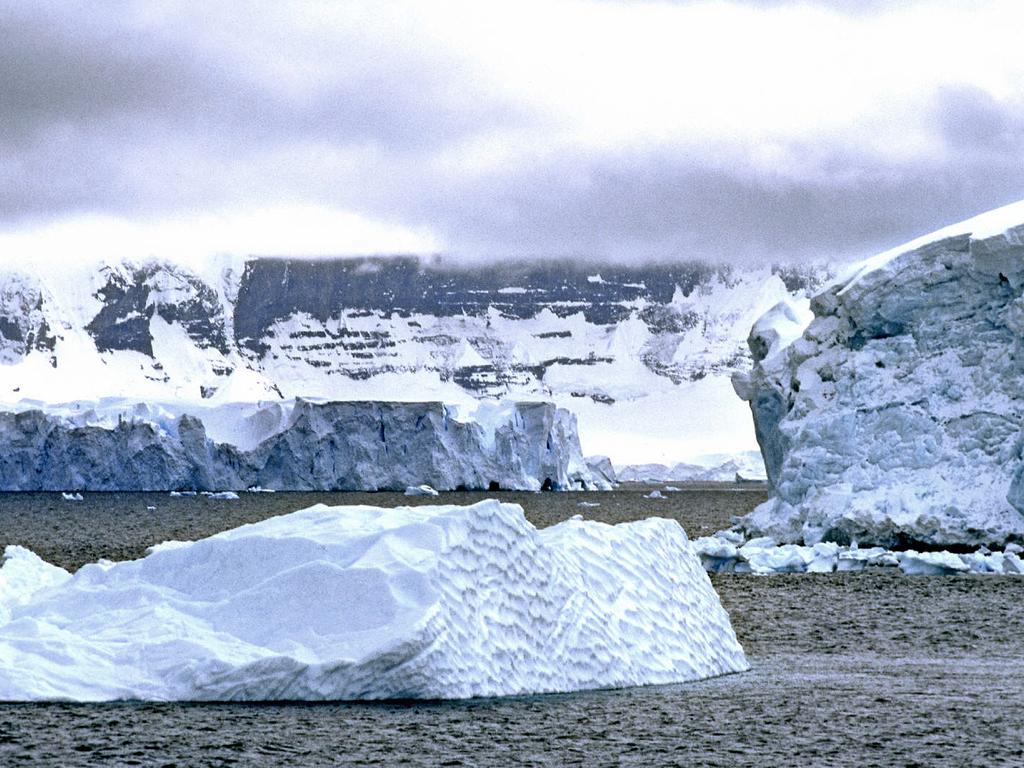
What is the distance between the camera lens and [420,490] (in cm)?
6806

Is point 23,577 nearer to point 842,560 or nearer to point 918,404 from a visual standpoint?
point 842,560

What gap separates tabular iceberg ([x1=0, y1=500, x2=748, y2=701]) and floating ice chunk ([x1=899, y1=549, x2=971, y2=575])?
10.5 metres

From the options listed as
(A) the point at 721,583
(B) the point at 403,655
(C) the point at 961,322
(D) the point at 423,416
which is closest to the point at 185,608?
(B) the point at 403,655

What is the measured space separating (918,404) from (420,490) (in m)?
44.9

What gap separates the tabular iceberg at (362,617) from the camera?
9273 mm

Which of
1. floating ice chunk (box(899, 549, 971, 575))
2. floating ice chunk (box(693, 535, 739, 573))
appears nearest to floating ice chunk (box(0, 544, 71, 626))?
floating ice chunk (box(693, 535, 739, 573))

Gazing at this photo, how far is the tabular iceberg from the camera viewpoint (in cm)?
927

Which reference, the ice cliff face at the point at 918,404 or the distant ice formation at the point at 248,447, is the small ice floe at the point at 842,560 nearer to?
the ice cliff face at the point at 918,404

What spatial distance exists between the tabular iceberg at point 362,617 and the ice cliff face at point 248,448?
56643 mm

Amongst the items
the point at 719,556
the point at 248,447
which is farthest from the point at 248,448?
the point at 719,556

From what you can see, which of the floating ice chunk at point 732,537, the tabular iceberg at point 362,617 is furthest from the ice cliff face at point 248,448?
the tabular iceberg at point 362,617

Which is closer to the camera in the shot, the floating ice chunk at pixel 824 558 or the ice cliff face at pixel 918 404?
the floating ice chunk at pixel 824 558

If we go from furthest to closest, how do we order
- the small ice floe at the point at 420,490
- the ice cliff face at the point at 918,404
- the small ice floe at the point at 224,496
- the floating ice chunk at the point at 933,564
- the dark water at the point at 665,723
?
the small ice floe at the point at 420,490 < the small ice floe at the point at 224,496 < the ice cliff face at the point at 918,404 < the floating ice chunk at the point at 933,564 < the dark water at the point at 665,723

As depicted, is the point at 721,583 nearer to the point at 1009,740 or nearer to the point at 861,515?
the point at 861,515
